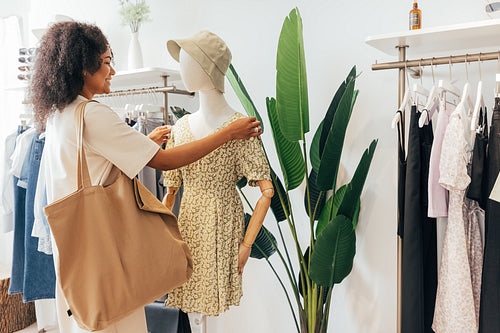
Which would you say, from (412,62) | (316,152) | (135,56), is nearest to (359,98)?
(316,152)

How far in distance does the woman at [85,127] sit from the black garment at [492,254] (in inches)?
34.6

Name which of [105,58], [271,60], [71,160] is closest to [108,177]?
[71,160]

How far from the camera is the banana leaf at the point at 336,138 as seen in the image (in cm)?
182

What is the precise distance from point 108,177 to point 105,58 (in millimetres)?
396

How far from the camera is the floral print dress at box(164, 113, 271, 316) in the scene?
1.53 m

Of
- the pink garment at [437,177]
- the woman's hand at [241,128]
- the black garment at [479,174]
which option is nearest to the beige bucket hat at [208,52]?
the woman's hand at [241,128]

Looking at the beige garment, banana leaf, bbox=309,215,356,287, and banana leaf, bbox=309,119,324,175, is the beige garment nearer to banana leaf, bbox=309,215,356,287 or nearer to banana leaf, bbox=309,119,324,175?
banana leaf, bbox=309,215,356,287

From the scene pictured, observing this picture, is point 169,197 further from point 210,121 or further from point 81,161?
point 81,161

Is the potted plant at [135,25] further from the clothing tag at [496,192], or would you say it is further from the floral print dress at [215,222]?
the clothing tag at [496,192]

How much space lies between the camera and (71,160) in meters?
1.36

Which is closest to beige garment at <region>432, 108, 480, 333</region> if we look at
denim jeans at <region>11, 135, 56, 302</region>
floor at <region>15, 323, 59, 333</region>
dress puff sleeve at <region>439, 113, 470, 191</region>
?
dress puff sleeve at <region>439, 113, 470, 191</region>

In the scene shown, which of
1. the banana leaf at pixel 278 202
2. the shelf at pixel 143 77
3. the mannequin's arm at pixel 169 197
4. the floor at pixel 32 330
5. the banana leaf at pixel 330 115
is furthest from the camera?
the floor at pixel 32 330

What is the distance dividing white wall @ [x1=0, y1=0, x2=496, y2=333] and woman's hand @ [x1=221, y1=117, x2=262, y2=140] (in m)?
0.91

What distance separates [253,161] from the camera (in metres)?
1.53
